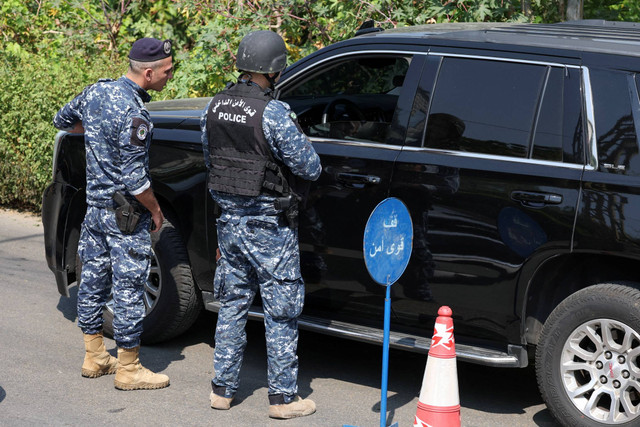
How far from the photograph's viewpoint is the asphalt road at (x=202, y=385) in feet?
15.6

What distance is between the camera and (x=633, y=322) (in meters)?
4.21

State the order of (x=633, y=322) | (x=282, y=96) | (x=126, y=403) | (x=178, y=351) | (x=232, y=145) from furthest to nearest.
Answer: (x=178, y=351)
(x=282, y=96)
(x=126, y=403)
(x=232, y=145)
(x=633, y=322)

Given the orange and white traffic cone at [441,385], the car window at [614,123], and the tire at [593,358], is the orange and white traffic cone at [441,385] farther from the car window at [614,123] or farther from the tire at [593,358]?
the car window at [614,123]

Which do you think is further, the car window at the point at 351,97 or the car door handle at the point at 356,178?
the car window at the point at 351,97

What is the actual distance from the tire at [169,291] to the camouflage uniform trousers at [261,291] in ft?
2.47

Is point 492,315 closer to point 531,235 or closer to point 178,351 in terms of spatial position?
point 531,235

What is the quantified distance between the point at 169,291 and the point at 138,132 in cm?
117

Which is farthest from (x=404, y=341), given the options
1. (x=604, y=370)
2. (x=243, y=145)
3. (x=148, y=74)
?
(x=148, y=74)

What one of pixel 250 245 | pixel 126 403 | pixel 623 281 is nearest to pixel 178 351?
pixel 126 403

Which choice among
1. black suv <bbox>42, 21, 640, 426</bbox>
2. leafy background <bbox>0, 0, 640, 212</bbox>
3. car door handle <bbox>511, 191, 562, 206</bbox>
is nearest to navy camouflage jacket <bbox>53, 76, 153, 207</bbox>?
black suv <bbox>42, 21, 640, 426</bbox>

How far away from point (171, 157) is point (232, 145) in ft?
3.13

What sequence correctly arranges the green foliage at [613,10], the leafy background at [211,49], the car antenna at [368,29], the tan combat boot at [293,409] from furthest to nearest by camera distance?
the leafy background at [211,49], the green foliage at [613,10], the car antenna at [368,29], the tan combat boot at [293,409]

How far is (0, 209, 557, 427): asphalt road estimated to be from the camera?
4.77 meters

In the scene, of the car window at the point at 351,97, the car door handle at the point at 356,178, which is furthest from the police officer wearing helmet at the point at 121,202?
the car door handle at the point at 356,178
